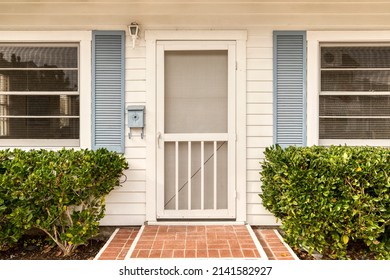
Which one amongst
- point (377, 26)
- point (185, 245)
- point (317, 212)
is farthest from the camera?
point (377, 26)

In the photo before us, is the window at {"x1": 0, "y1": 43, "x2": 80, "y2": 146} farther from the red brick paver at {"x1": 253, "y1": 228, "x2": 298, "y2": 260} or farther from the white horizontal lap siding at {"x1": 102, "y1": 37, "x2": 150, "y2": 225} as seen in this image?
the red brick paver at {"x1": 253, "y1": 228, "x2": 298, "y2": 260}

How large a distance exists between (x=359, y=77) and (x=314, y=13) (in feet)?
2.92

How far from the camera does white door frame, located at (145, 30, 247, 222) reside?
367cm

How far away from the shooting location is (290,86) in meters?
3.68

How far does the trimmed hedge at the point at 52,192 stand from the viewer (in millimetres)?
2982

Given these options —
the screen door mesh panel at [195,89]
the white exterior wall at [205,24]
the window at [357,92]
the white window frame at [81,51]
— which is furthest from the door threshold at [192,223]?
the window at [357,92]

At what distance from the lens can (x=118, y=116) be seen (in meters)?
3.70

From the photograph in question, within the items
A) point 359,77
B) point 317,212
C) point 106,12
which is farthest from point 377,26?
point 106,12

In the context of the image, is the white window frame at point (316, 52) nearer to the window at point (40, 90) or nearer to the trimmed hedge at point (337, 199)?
the trimmed hedge at point (337, 199)

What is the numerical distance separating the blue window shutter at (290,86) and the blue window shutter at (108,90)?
1.74 metres

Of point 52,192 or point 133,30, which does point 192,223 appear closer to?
point 52,192

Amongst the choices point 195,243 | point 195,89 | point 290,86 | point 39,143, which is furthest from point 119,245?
point 290,86

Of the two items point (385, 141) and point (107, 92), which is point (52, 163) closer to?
point (107, 92)

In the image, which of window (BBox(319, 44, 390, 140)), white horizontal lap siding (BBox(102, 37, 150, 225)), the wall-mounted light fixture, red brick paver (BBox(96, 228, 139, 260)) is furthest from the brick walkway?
the wall-mounted light fixture
